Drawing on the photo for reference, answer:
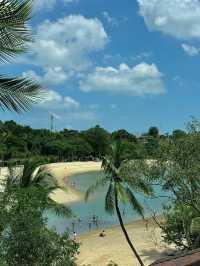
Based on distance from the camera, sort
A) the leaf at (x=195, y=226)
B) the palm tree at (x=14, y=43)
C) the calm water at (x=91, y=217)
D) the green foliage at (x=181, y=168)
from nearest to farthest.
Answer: the palm tree at (x=14, y=43), the green foliage at (x=181, y=168), the leaf at (x=195, y=226), the calm water at (x=91, y=217)

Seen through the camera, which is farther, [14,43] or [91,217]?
[91,217]

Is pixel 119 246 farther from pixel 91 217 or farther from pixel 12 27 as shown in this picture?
pixel 12 27

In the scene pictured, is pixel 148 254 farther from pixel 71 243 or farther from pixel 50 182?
pixel 71 243

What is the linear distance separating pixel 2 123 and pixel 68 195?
2823 inches

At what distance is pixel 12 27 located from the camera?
769 cm

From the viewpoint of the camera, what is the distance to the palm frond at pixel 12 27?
24.9 feet

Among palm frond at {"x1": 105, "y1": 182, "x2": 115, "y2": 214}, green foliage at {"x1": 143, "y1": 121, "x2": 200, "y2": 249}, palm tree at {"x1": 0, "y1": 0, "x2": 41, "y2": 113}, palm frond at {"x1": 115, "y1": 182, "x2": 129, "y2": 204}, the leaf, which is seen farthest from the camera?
palm frond at {"x1": 105, "y1": 182, "x2": 115, "y2": 214}

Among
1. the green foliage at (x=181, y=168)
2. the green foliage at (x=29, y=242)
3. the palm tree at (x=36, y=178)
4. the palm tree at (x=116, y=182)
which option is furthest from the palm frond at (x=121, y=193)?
the green foliage at (x=29, y=242)

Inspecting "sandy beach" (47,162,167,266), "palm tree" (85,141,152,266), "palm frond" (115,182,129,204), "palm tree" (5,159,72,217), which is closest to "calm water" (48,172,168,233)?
"sandy beach" (47,162,167,266)

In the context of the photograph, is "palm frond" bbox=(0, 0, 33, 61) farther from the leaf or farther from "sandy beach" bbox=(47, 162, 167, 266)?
"sandy beach" bbox=(47, 162, 167, 266)

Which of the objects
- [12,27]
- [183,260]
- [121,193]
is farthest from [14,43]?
[121,193]

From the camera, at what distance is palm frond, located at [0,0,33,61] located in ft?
24.9

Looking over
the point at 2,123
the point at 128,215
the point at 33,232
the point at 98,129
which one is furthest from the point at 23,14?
the point at 98,129

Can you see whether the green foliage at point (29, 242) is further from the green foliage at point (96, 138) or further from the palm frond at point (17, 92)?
the green foliage at point (96, 138)
